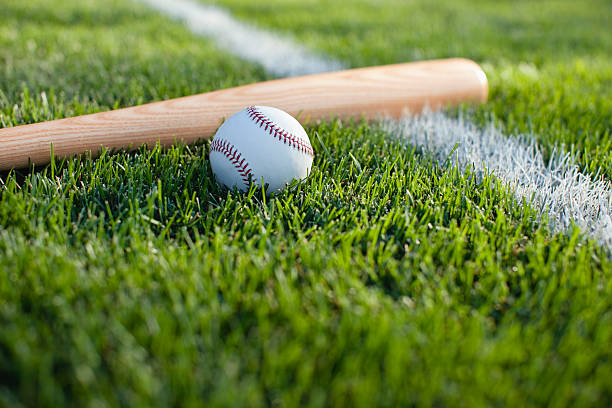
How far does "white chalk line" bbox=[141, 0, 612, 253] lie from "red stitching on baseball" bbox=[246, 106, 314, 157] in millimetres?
771

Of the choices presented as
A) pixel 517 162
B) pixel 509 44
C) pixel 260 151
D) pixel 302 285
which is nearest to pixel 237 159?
pixel 260 151

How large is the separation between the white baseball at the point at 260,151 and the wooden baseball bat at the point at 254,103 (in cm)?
50

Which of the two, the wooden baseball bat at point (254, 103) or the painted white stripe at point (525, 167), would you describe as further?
the wooden baseball bat at point (254, 103)

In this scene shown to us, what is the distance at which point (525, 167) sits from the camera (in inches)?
92.7

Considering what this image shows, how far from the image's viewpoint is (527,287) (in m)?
1.52

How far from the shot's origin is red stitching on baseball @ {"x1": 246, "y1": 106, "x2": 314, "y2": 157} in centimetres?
196

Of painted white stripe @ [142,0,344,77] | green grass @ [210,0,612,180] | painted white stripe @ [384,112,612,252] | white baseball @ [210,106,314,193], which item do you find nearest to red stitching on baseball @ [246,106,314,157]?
white baseball @ [210,106,314,193]

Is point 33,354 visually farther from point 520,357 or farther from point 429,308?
point 520,357

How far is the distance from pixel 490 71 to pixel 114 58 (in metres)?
3.00

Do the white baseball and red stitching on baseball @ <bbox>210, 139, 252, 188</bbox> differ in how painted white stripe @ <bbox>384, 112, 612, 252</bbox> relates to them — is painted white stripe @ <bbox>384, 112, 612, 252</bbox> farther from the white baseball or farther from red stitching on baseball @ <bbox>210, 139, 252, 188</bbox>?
red stitching on baseball @ <bbox>210, 139, 252, 188</bbox>

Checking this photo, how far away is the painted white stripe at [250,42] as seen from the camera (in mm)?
4023

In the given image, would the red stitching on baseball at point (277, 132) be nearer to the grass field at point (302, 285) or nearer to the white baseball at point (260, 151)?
the white baseball at point (260, 151)

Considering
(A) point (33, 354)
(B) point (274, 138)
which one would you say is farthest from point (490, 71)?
(A) point (33, 354)

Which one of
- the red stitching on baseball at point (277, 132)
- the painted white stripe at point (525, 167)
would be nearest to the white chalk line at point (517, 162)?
the painted white stripe at point (525, 167)
